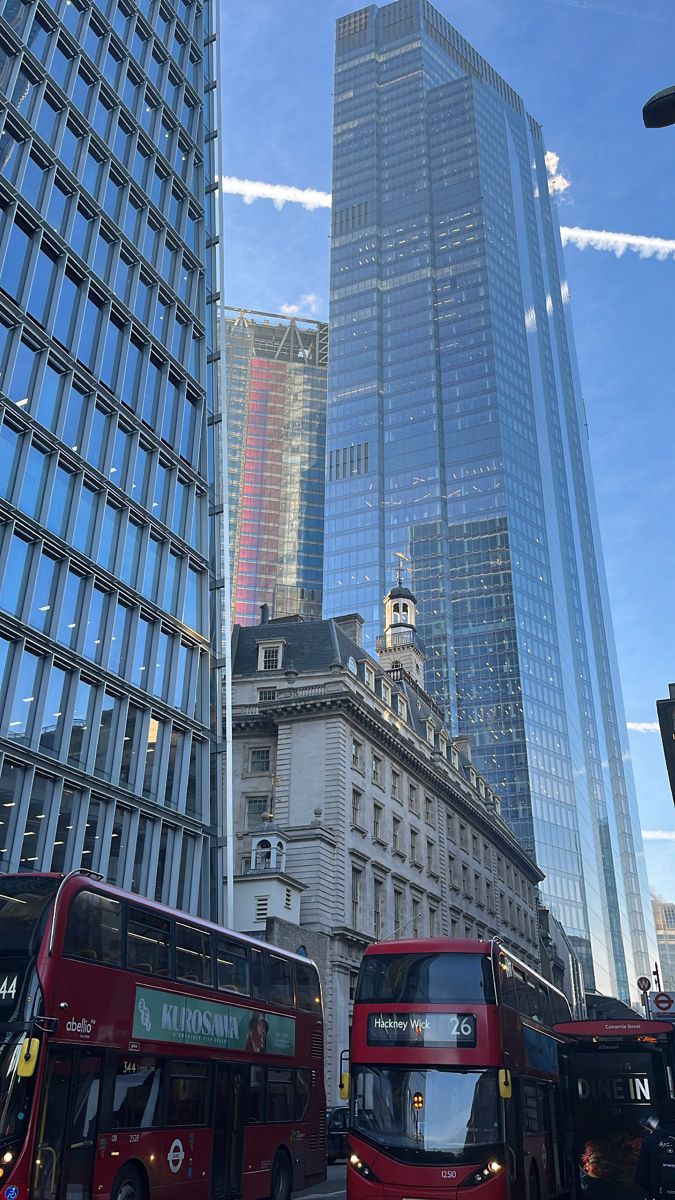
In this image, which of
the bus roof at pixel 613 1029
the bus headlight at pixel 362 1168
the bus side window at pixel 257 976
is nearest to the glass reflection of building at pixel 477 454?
the bus roof at pixel 613 1029

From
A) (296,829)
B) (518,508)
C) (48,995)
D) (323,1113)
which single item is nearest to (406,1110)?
(48,995)

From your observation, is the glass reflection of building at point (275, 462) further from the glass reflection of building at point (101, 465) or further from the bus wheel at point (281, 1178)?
the bus wheel at point (281, 1178)

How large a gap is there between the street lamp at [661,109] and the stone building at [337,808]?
30992 millimetres

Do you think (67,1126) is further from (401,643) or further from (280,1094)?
(401,643)

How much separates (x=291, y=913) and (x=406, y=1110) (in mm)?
25012

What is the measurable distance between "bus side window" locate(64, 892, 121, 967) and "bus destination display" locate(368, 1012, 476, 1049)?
4494 mm

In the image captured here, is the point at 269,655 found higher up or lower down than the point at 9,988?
higher up

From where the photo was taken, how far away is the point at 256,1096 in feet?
56.1

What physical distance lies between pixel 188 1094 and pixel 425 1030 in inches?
144

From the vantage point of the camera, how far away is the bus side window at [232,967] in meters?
16.0

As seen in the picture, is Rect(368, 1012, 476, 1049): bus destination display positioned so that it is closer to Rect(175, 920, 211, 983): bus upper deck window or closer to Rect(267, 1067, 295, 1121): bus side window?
Rect(175, 920, 211, 983): bus upper deck window

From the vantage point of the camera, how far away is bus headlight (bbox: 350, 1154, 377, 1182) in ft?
45.7

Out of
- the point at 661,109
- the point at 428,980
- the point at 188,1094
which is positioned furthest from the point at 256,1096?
the point at 661,109

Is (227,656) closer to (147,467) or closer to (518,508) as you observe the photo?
(147,467)
